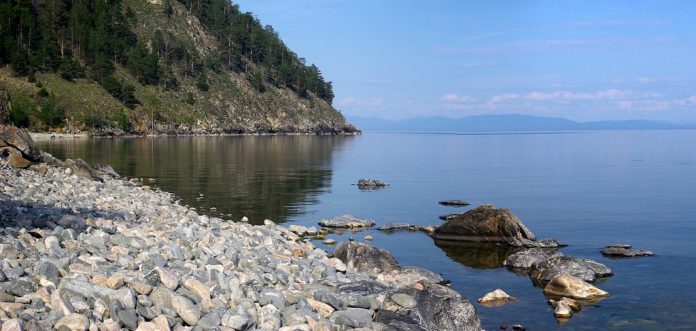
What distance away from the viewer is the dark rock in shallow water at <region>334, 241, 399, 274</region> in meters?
22.5

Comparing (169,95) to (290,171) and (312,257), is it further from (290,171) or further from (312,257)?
(312,257)

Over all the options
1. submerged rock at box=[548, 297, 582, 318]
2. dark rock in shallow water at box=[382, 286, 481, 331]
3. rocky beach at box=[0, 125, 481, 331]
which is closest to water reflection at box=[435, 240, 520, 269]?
rocky beach at box=[0, 125, 481, 331]

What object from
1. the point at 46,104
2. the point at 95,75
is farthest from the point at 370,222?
the point at 95,75

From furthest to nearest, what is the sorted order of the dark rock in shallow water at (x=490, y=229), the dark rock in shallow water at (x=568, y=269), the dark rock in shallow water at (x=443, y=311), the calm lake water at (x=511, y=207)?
1. the dark rock in shallow water at (x=490, y=229)
2. the dark rock in shallow water at (x=568, y=269)
3. the calm lake water at (x=511, y=207)
4. the dark rock in shallow water at (x=443, y=311)

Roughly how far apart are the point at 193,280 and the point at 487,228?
19148 millimetres

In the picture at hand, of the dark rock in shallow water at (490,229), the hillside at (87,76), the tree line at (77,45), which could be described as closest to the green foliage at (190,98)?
the hillside at (87,76)

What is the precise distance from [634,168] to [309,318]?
78178 mm

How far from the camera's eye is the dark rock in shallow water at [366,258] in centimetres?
2255

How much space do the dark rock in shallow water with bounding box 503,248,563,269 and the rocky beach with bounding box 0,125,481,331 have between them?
14.3 feet

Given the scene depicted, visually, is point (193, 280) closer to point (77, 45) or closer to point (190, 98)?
point (77, 45)

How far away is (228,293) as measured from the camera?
14.5 metres

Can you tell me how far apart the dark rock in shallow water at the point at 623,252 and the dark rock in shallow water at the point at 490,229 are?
243cm

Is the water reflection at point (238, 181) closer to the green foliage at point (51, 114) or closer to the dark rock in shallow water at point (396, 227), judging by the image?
the dark rock in shallow water at point (396, 227)

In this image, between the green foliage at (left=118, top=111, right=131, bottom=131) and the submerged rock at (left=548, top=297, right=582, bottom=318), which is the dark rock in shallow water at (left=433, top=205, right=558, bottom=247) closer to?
the submerged rock at (left=548, top=297, right=582, bottom=318)
